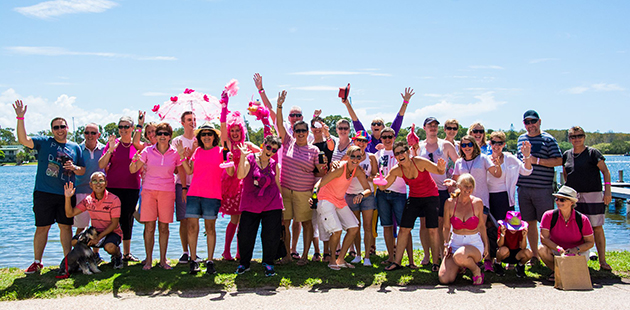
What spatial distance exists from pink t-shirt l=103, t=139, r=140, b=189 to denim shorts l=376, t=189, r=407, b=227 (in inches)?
151

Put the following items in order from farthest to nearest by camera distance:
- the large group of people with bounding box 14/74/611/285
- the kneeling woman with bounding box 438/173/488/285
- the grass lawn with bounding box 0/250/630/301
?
1. the large group of people with bounding box 14/74/611/285
2. the kneeling woman with bounding box 438/173/488/285
3. the grass lawn with bounding box 0/250/630/301

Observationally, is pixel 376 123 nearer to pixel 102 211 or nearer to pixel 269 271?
pixel 269 271

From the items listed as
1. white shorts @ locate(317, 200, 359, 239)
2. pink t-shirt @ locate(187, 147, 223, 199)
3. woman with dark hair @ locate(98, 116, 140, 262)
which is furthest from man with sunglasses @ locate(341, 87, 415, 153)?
woman with dark hair @ locate(98, 116, 140, 262)

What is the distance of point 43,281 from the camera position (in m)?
6.07

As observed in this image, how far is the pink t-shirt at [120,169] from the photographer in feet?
23.3

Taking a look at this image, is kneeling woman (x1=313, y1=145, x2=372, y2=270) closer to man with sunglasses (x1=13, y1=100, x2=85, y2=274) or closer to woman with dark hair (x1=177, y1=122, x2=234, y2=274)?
woman with dark hair (x1=177, y1=122, x2=234, y2=274)

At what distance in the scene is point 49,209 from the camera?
22.5ft

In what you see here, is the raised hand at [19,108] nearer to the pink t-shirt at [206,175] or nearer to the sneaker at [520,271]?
the pink t-shirt at [206,175]

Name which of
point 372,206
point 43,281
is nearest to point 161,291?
point 43,281

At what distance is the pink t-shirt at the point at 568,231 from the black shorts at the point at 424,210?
147 centimetres

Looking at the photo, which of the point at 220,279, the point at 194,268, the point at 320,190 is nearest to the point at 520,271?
the point at 320,190

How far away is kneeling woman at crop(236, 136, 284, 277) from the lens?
649 centimetres

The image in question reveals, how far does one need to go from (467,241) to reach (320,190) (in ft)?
7.10

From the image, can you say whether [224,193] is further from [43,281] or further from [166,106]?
[43,281]
